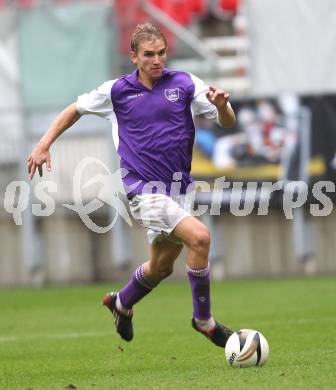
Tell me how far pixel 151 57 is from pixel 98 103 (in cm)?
56

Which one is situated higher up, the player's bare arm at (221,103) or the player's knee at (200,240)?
the player's bare arm at (221,103)

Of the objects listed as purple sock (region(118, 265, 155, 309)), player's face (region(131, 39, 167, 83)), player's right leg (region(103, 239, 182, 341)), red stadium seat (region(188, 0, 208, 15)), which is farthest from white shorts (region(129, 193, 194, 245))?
red stadium seat (region(188, 0, 208, 15))

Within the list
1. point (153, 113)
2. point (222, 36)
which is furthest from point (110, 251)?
point (153, 113)

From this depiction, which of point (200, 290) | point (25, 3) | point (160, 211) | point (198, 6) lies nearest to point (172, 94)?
point (160, 211)

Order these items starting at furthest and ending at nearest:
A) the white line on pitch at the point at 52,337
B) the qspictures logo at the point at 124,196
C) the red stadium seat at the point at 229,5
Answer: the red stadium seat at the point at 229,5, the qspictures logo at the point at 124,196, the white line on pitch at the point at 52,337

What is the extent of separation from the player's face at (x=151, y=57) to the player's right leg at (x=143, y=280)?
115cm

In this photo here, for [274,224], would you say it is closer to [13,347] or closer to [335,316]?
[335,316]

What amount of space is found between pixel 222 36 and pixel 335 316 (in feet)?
33.0

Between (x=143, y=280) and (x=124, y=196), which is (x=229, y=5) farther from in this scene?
(x=143, y=280)

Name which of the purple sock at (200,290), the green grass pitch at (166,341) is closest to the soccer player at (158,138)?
the purple sock at (200,290)

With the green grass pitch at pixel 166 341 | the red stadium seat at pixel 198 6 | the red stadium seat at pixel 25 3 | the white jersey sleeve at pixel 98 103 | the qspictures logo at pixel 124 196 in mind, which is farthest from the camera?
the red stadium seat at pixel 198 6

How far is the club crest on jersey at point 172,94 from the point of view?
26.2 feet

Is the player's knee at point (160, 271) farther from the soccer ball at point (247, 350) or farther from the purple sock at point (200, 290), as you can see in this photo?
the soccer ball at point (247, 350)

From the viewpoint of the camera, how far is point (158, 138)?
7.95m
